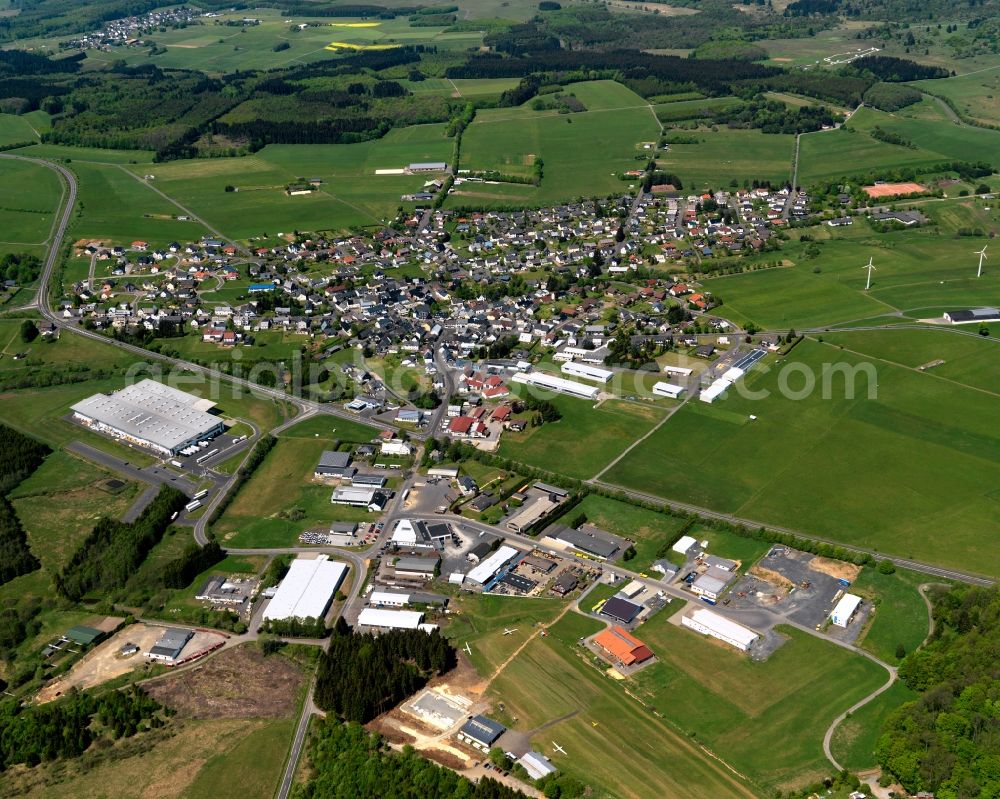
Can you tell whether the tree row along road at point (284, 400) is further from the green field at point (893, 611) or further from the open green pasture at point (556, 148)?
the open green pasture at point (556, 148)

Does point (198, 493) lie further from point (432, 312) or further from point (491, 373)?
point (432, 312)

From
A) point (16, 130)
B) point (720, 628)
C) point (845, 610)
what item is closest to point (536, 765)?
point (720, 628)

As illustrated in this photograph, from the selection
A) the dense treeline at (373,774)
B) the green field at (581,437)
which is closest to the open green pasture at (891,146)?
the green field at (581,437)

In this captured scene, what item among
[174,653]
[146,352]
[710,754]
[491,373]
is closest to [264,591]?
[174,653]

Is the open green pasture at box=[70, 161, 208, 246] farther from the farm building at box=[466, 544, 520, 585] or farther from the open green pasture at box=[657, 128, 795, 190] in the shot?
the farm building at box=[466, 544, 520, 585]

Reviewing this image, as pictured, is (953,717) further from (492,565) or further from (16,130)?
(16,130)
